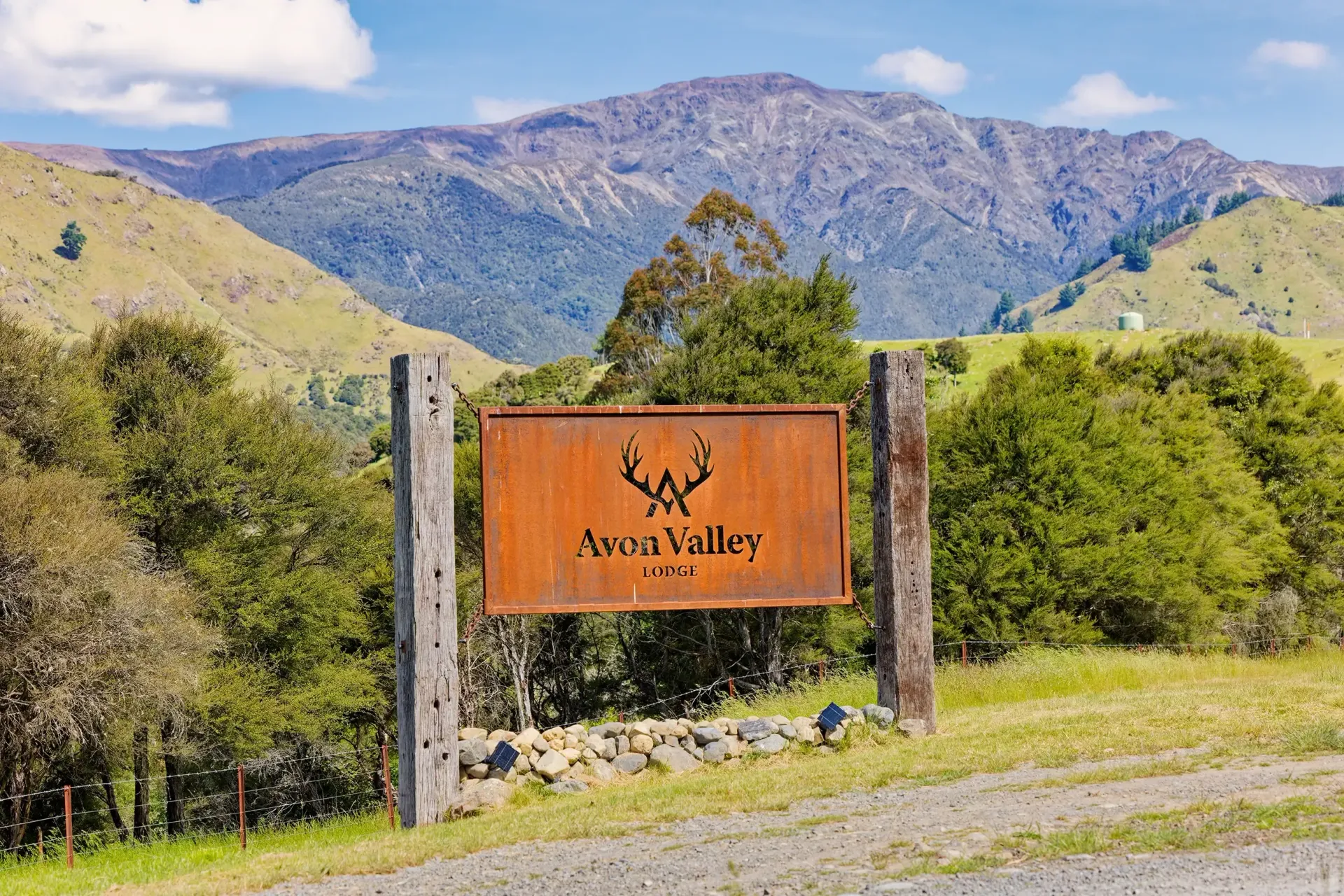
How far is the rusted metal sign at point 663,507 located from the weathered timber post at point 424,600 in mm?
576

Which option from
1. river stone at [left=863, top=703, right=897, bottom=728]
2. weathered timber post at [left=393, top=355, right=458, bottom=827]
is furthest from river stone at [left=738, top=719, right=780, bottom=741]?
weathered timber post at [left=393, top=355, right=458, bottom=827]

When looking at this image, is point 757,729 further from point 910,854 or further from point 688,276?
point 688,276

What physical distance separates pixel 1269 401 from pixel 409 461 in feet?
100

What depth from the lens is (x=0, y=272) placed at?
529 ft

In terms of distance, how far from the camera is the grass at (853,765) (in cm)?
783

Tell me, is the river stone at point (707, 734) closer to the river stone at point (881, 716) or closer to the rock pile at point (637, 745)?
the rock pile at point (637, 745)

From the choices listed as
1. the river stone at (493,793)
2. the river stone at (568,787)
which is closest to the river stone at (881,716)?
the river stone at (568,787)

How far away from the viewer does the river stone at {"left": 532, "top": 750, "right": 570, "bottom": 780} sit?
33.1ft

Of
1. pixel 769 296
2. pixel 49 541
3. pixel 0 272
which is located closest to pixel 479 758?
pixel 49 541

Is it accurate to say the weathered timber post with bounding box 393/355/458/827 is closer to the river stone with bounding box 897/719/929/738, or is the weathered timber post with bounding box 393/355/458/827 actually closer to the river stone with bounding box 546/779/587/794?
the river stone with bounding box 546/779/587/794

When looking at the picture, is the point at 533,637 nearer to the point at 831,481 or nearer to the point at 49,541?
the point at 49,541

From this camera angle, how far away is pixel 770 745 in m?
10.6

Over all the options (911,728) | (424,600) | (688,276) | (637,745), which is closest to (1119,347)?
(688,276)

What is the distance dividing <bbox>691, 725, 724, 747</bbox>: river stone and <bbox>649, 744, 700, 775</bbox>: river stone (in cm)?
23
